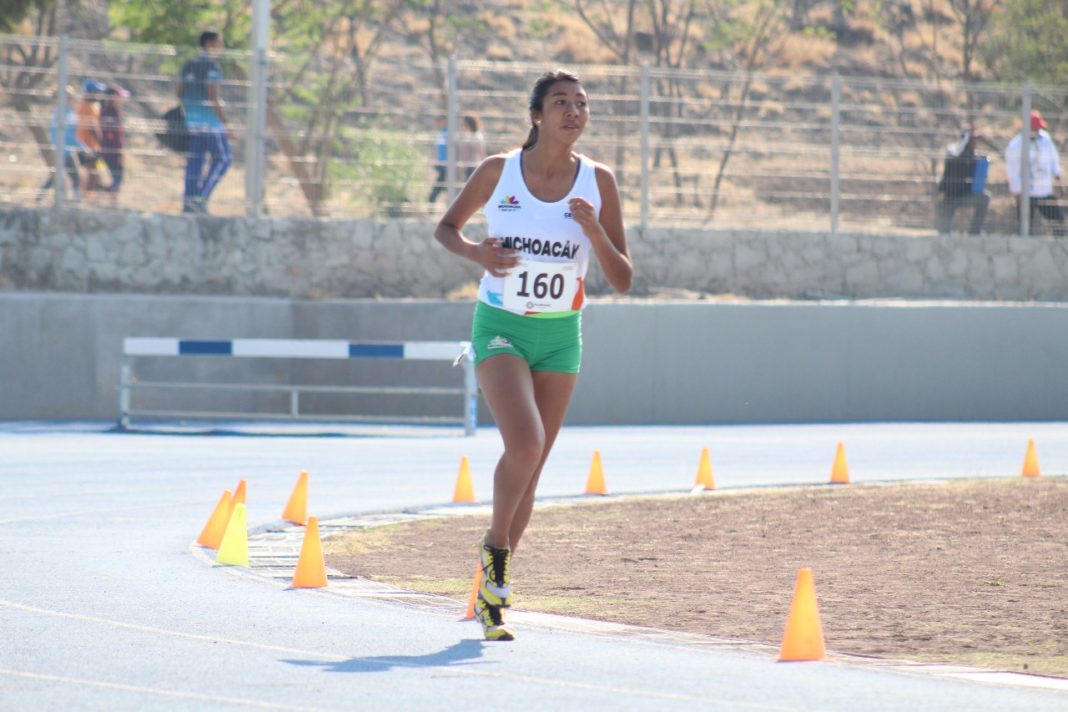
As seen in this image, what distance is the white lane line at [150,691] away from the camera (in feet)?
17.9

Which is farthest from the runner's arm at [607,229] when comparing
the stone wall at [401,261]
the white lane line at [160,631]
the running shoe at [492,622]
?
the stone wall at [401,261]

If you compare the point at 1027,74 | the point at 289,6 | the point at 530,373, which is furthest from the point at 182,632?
the point at 1027,74

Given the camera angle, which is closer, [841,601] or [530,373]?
[530,373]

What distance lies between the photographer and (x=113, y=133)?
2077 cm

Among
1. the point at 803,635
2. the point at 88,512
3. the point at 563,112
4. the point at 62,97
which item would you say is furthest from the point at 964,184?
the point at 803,635

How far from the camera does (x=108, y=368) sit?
20.9 m

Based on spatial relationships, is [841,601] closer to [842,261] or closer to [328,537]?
[328,537]

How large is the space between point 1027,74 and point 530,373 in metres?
30.1

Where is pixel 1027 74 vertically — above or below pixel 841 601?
above

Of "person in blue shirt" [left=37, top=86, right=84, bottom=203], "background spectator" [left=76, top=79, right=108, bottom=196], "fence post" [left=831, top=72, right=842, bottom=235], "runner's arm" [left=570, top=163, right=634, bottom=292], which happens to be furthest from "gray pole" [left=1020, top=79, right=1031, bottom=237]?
"runner's arm" [left=570, top=163, right=634, bottom=292]

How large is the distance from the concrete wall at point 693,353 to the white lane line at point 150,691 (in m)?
15.1

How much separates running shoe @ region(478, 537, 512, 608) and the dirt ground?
30.5 inches

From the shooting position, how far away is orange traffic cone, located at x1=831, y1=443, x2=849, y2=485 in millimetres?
14109

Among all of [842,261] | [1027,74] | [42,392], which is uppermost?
[1027,74]
